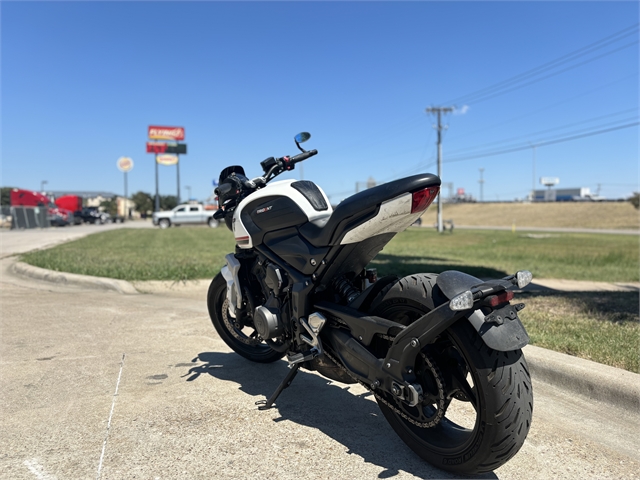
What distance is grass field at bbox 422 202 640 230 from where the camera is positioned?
53759 millimetres

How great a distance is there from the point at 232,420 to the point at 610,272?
11.5 m

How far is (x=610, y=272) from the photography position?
1181 centimetres

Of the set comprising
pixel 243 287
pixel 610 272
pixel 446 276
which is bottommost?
pixel 610 272

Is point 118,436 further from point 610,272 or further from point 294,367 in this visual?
point 610,272

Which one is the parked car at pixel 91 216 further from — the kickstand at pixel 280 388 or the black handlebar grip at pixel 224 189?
the kickstand at pixel 280 388

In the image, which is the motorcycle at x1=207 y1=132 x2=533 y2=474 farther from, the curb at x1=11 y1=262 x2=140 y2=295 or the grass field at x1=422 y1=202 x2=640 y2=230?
the grass field at x1=422 y1=202 x2=640 y2=230

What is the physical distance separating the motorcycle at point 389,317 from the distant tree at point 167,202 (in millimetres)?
105539

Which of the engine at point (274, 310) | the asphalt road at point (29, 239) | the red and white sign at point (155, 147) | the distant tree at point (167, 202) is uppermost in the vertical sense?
the red and white sign at point (155, 147)

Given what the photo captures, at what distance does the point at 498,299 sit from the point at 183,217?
42318mm

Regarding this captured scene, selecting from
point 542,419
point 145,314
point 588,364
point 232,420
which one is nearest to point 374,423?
point 232,420

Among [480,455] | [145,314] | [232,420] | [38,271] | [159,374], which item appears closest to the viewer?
[480,455]

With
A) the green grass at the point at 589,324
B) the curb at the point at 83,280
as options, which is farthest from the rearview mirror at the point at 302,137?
the curb at the point at 83,280

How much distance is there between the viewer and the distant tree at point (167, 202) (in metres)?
106

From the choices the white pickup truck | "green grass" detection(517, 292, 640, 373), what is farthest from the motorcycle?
the white pickup truck
